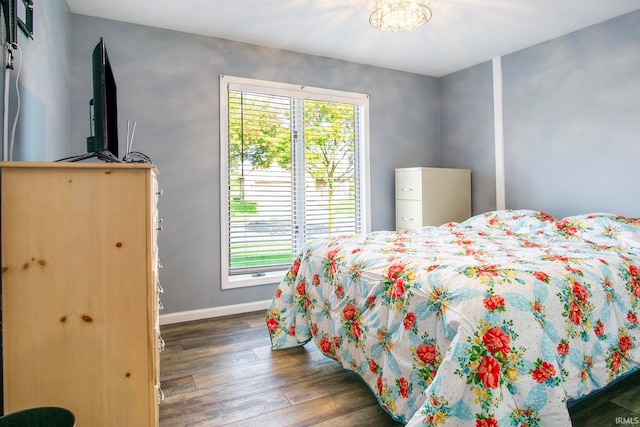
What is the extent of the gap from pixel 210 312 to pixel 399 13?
108 inches

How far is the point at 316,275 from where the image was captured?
2.36m

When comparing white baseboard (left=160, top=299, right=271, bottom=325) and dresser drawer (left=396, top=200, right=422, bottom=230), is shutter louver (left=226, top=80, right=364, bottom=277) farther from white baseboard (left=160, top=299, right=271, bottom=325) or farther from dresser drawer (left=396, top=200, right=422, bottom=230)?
dresser drawer (left=396, top=200, right=422, bottom=230)

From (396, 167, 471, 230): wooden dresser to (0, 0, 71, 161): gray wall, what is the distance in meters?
3.05

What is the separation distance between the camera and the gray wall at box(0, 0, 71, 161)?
1.64 metres

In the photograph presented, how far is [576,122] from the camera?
3.28 m

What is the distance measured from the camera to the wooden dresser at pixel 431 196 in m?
3.89

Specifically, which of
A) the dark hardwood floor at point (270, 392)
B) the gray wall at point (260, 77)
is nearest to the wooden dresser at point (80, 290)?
the dark hardwood floor at point (270, 392)

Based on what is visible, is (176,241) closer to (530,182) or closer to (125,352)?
(125,352)

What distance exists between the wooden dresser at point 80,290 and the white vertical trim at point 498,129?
356 centimetres

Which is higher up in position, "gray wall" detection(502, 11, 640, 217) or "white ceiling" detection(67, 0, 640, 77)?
"white ceiling" detection(67, 0, 640, 77)

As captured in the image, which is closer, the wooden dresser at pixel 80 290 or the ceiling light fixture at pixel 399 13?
the wooden dresser at pixel 80 290

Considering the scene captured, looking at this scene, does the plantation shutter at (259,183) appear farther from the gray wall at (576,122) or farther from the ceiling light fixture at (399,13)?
the gray wall at (576,122)

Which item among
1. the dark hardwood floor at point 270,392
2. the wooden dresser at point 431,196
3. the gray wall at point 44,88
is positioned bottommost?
the dark hardwood floor at point 270,392

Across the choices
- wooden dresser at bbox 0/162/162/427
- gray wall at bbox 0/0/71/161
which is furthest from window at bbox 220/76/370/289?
wooden dresser at bbox 0/162/162/427
